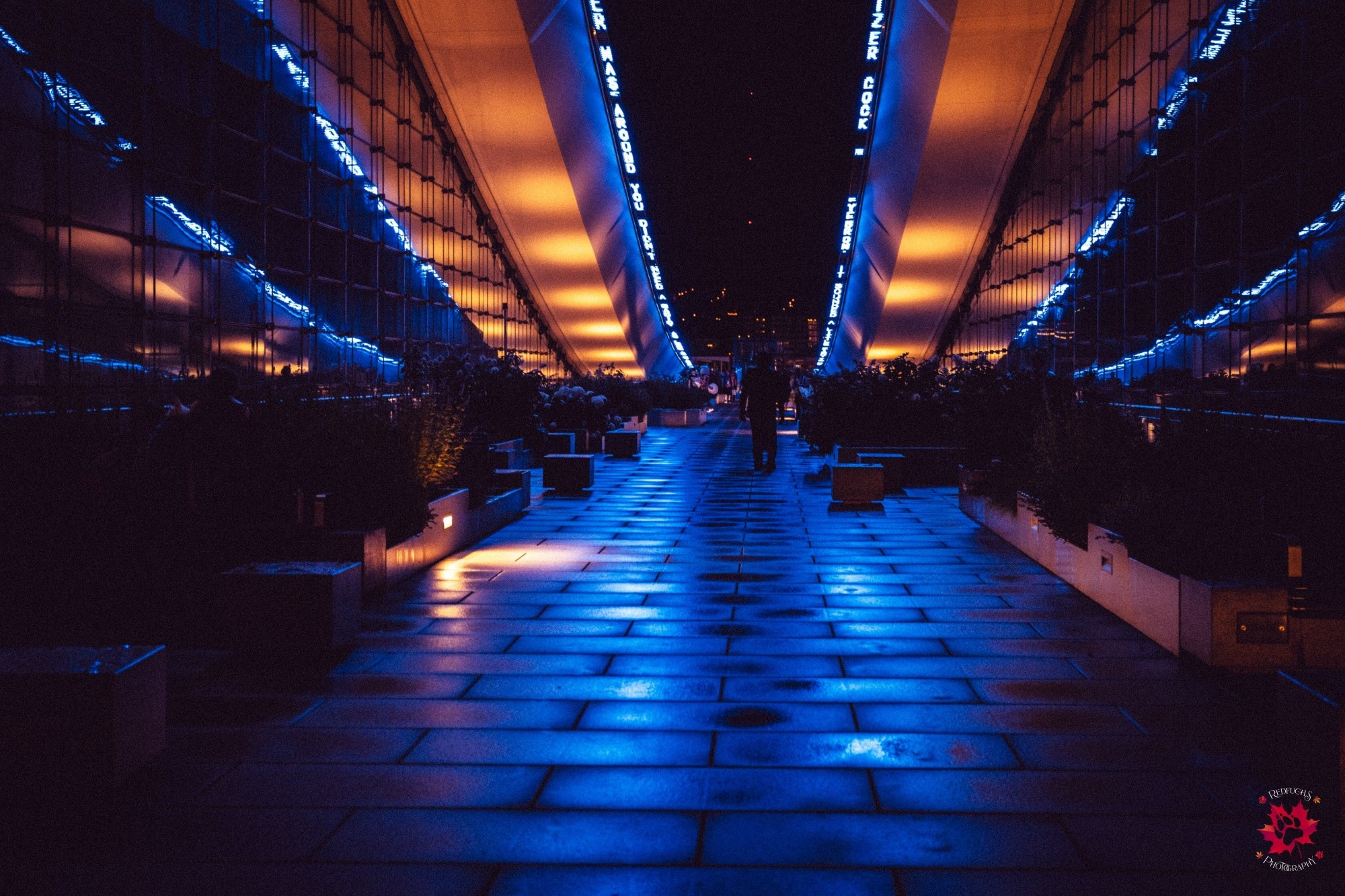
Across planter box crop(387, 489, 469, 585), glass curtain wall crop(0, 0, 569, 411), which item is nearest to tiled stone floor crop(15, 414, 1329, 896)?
planter box crop(387, 489, 469, 585)

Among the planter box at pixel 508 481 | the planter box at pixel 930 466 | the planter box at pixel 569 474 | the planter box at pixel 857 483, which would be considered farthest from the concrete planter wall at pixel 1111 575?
the planter box at pixel 569 474

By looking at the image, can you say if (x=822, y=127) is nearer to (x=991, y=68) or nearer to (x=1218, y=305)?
(x=991, y=68)

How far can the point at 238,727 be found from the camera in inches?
166

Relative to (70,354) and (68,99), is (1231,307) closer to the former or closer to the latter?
(70,354)

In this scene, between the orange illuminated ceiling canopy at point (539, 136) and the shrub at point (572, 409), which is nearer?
the shrub at point (572, 409)

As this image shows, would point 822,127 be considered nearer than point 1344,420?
No

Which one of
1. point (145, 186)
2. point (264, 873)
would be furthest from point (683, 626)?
point (145, 186)

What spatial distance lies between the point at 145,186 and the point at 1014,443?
10.8 m

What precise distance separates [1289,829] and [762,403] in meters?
13.9

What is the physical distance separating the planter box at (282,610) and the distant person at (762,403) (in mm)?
11816

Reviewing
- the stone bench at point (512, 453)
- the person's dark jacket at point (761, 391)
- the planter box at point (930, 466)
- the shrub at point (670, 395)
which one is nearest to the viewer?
the stone bench at point (512, 453)

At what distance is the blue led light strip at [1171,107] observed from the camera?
1482 cm

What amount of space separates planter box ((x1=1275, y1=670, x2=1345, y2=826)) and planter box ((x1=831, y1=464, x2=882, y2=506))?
323 inches

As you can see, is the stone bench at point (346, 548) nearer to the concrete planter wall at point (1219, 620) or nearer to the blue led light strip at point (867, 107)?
the concrete planter wall at point (1219, 620)
